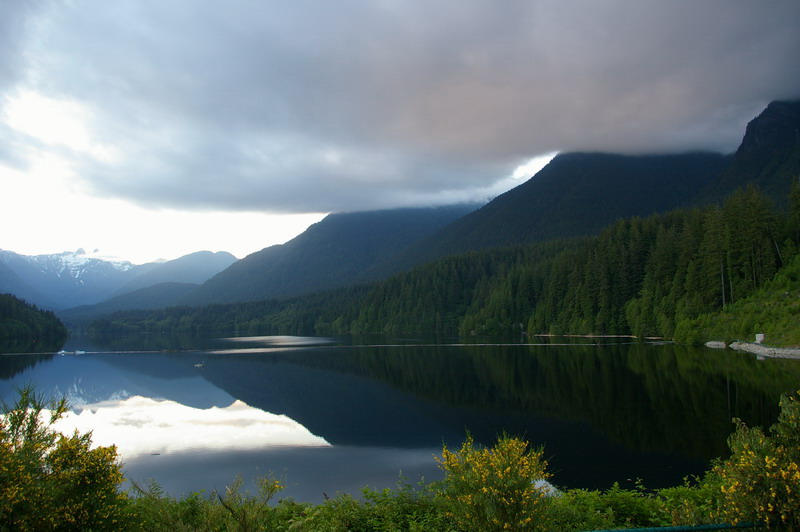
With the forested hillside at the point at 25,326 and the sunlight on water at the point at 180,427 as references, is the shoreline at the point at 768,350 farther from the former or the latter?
the forested hillside at the point at 25,326

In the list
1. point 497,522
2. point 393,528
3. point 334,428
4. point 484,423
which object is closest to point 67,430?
point 334,428

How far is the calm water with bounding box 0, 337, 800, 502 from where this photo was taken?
23455 millimetres

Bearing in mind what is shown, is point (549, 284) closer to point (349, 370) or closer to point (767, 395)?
point (349, 370)

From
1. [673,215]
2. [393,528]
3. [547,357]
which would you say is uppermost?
[673,215]

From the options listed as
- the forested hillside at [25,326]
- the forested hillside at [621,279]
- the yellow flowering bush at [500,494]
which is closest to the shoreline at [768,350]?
the forested hillside at [621,279]

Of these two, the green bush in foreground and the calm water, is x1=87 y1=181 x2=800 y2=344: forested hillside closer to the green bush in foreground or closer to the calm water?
the calm water

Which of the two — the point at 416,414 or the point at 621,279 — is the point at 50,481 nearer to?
the point at 416,414

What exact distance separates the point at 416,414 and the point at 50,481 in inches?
1177

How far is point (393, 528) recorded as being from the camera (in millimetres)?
11859

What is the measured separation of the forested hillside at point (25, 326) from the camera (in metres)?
160

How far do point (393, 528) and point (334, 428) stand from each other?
23192 mm

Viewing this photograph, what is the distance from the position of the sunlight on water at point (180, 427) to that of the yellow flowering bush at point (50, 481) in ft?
71.2

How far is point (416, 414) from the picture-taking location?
36.9 m

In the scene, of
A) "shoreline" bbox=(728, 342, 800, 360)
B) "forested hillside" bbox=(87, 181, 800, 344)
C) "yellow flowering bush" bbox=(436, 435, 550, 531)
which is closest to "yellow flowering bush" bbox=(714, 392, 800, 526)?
"yellow flowering bush" bbox=(436, 435, 550, 531)
